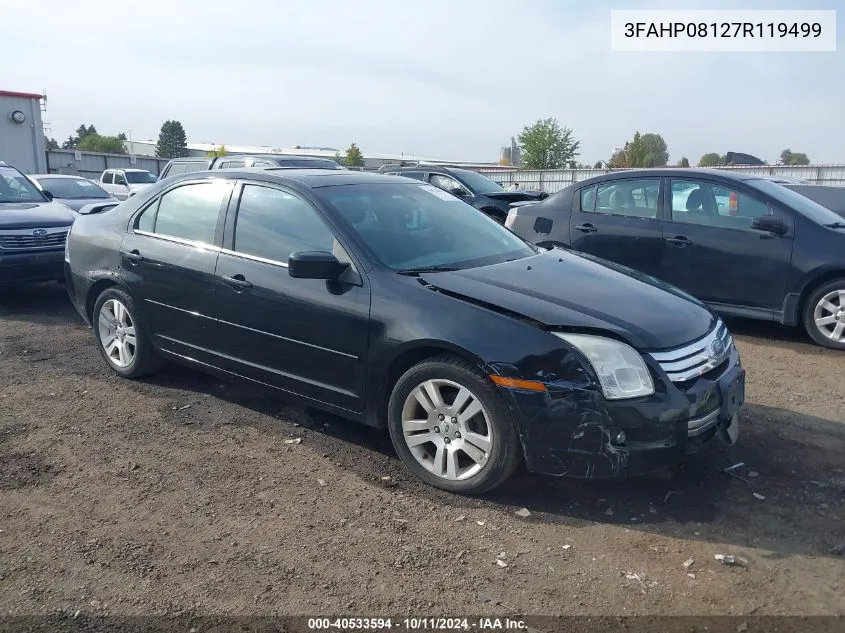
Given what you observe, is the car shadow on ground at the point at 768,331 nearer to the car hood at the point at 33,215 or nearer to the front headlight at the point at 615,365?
the front headlight at the point at 615,365

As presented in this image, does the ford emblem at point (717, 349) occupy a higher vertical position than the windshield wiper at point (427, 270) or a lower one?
lower

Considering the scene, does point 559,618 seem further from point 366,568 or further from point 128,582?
point 128,582

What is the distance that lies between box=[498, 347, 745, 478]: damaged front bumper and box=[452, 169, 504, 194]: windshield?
10.6m

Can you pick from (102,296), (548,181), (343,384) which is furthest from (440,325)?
(548,181)

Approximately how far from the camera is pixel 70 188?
603 inches

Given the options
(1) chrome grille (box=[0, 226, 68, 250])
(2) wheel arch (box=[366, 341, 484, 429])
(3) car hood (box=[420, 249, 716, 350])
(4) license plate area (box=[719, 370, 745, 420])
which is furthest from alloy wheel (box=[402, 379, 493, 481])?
(1) chrome grille (box=[0, 226, 68, 250])

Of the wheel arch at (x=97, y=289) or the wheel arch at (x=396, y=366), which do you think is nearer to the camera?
the wheel arch at (x=396, y=366)

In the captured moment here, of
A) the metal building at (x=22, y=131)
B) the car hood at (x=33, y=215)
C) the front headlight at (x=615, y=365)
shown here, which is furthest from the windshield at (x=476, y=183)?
the metal building at (x=22, y=131)

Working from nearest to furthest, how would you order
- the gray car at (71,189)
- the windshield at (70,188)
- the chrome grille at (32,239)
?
the chrome grille at (32,239) < the gray car at (71,189) < the windshield at (70,188)

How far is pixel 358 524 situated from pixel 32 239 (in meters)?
6.54

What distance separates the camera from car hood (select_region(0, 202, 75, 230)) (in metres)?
8.28

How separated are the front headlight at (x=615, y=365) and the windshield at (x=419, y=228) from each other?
102 centimetres

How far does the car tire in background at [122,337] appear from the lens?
5.43 metres

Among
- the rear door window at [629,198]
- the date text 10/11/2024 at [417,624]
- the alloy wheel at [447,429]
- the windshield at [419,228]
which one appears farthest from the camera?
the rear door window at [629,198]
